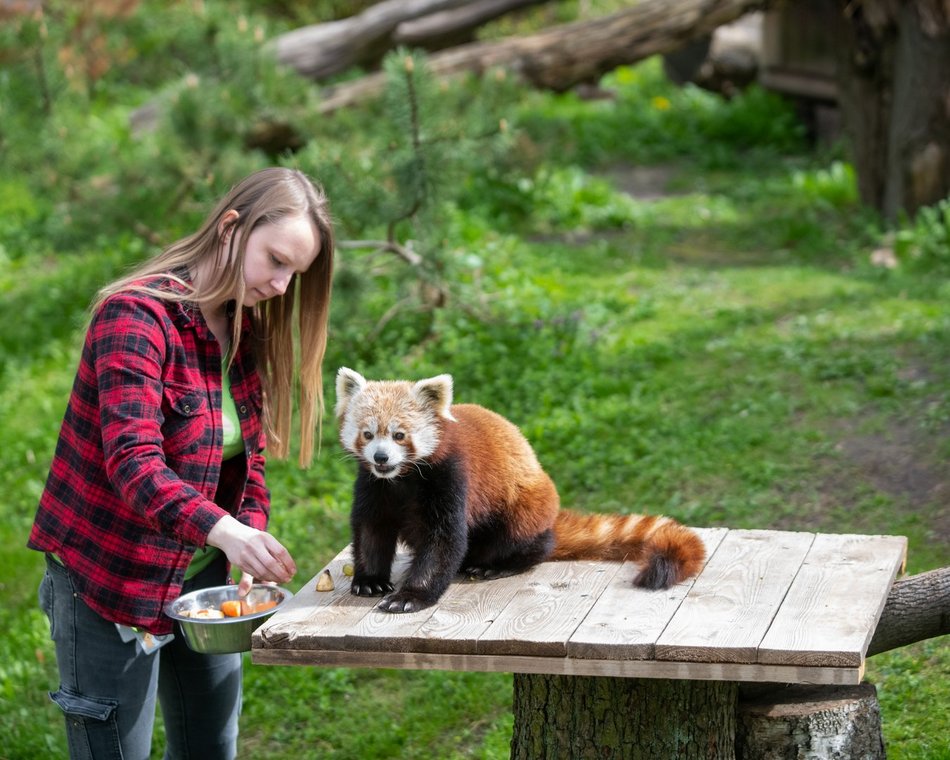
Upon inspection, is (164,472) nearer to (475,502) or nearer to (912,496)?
(475,502)

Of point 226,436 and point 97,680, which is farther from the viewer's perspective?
point 226,436

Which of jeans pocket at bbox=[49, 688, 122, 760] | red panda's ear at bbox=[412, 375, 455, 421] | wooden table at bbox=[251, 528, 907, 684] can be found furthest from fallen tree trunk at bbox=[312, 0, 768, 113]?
jeans pocket at bbox=[49, 688, 122, 760]

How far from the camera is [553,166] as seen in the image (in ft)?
29.5

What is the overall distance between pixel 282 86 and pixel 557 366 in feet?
9.52

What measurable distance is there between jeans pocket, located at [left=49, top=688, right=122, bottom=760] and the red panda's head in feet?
2.62

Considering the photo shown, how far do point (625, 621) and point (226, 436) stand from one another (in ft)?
3.40

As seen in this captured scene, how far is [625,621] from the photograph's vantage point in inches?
98.3

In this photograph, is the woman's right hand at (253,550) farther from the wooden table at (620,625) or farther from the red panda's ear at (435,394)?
the red panda's ear at (435,394)

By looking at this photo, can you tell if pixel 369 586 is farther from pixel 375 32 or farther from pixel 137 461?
pixel 375 32

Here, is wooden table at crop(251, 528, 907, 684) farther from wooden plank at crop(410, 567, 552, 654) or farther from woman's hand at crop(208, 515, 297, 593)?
woman's hand at crop(208, 515, 297, 593)

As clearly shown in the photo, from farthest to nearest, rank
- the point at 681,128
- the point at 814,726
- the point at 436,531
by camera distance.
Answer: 1. the point at 681,128
2. the point at 814,726
3. the point at 436,531

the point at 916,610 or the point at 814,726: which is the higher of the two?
the point at 916,610

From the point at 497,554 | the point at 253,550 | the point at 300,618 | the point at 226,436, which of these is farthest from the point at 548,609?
→ the point at 226,436

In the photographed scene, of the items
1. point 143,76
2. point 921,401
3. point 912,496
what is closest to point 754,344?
point 921,401
